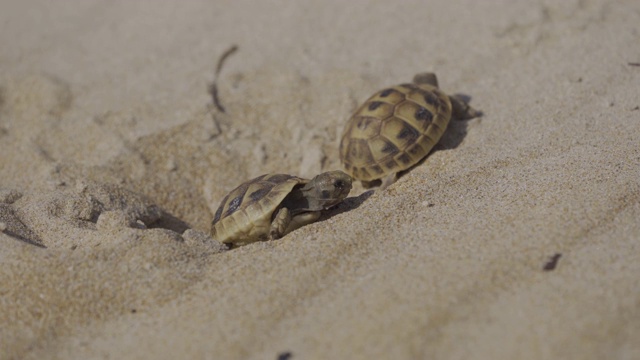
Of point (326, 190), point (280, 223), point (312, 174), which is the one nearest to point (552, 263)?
point (326, 190)

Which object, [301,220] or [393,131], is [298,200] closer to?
[301,220]

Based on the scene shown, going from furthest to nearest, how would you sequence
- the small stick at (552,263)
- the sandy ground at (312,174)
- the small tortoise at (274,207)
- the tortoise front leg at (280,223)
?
1. the small tortoise at (274,207)
2. the tortoise front leg at (280,223)
3. the small stick at (552,263)
4. the sandy ground at (312,174)

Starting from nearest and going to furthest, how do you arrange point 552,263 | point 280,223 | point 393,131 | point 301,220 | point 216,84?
point 552,263
point 280,223
point 301,220
point 393,131
point 216,84

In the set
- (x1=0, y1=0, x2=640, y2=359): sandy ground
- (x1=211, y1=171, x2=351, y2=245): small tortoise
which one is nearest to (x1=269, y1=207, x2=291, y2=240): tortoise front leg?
(x1=211, y1=171, x2=351, y2=245): small tortoise

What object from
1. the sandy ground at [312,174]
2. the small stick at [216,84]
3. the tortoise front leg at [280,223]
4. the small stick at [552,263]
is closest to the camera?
the sandy ground at [312,174]

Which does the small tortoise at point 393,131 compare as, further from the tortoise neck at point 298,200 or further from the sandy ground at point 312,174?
the tortoise neck at point 298,200

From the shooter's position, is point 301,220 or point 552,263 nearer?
point 552,263

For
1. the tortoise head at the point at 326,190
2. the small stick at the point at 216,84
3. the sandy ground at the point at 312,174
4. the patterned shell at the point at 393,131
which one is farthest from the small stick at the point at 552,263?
the small stick at the point at 216,84

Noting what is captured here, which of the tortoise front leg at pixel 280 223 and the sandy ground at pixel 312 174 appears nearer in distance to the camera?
the sandy ground at pixel 312 174
